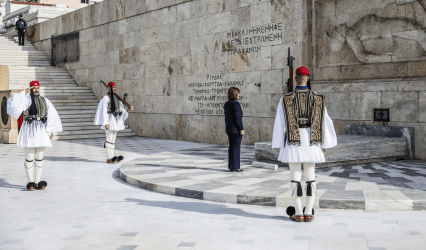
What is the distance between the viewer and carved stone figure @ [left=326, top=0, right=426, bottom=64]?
11.4m

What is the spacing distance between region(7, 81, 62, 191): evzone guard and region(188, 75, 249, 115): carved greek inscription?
756cm

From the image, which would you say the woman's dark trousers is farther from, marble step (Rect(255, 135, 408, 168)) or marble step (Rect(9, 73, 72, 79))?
marble step (Rect(9, 73, 72, 79))

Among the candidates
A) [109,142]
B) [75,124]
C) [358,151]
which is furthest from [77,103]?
[358,151]

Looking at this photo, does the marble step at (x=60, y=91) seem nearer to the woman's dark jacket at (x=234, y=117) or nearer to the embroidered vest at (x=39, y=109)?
the embroidered vest at (x=39, y=109)

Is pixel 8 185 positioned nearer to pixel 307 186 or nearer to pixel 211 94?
pixel 307 186

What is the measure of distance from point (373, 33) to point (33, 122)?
8499 mm

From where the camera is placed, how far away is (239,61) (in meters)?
15.0

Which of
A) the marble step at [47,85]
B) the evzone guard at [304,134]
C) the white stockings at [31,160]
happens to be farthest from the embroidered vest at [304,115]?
the marble step at [47,85]

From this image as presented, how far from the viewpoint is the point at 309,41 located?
13.4m

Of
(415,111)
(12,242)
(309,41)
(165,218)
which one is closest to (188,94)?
(309,41)

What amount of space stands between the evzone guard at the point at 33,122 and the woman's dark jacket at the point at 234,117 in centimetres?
320

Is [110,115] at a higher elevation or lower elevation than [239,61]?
lower

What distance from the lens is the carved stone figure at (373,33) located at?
11.4 metres

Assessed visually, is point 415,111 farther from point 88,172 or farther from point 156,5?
point 156,5
